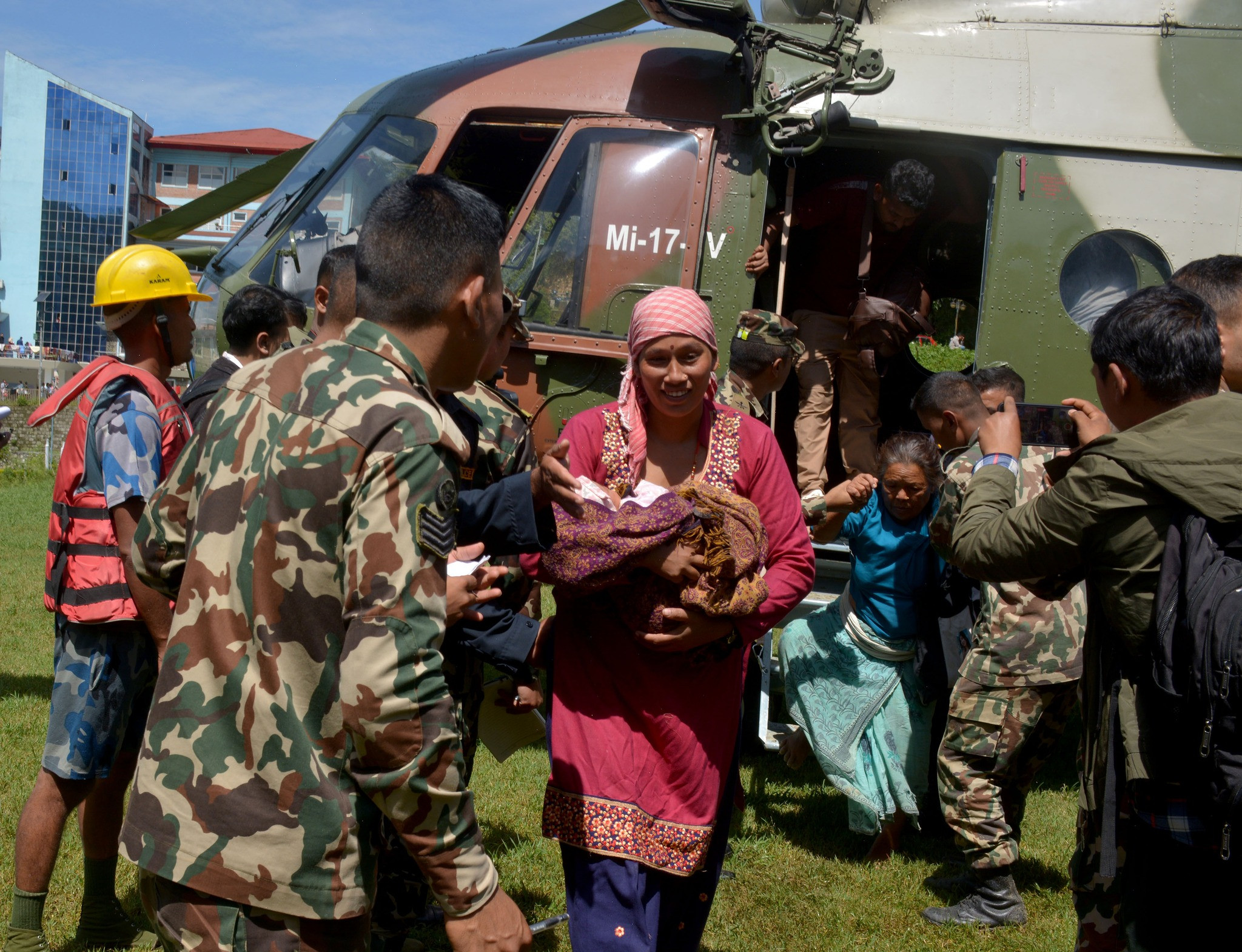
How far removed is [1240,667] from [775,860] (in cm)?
288

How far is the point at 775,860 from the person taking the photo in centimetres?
449

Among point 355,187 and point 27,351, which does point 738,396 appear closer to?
point 355,187

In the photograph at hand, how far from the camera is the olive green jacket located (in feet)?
7.06

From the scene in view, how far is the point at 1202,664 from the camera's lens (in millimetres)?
2014

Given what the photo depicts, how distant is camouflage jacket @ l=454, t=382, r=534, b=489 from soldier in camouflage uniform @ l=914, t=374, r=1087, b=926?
1707mm

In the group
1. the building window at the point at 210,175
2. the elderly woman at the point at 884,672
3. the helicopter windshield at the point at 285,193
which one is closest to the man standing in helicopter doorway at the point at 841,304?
the elderly woman at the point at 884,672

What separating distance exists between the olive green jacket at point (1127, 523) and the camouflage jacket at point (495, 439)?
130 cm

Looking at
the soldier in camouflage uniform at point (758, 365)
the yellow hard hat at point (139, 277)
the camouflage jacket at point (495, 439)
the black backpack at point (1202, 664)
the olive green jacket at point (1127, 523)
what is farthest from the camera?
the soldier in camouflage uniform at point (758, 365)

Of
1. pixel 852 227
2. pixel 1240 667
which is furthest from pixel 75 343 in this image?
pixel 1240 667

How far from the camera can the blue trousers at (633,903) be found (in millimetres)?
2680

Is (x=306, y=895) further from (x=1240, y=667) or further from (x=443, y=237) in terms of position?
(x=1240, y=667)

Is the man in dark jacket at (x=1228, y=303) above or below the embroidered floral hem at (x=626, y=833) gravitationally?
above

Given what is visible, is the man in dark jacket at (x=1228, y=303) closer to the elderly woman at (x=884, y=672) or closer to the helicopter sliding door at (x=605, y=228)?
the elderly woman at (x=884, y=672)

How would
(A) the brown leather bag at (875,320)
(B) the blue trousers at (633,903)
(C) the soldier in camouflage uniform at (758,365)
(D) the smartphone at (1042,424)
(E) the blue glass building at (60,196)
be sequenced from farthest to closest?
1. (E) the blue glass building at (60,196)
2. (A) the brown leather bag at (875,320)
3. (D) the smartphone at (1042,424)
4. (C) the soldier in camouflage uniform at (758,365)
5. (B) the blue trousers at (633,903)
